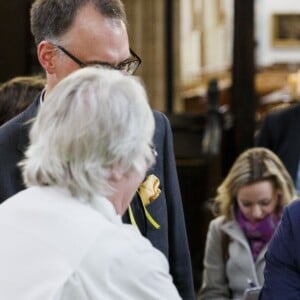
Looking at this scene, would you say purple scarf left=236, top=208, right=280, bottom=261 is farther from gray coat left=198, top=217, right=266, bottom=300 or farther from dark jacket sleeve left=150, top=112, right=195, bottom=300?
dark jacket sleeve left=150, top=112, right=195, bottom=300

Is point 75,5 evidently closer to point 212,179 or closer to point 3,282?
point 3,282

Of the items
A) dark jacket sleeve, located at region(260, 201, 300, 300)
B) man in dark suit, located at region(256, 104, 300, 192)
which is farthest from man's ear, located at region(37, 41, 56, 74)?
man in dark suit, located at region(256, 104, 300, 192)

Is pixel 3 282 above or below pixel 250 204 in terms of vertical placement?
above

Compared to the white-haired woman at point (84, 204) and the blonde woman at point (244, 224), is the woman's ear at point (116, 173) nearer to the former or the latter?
the white-haired woman at point (84, 204)

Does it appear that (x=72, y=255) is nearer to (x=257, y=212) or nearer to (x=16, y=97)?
(x=16, y=97)

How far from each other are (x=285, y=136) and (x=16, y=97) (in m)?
2.25

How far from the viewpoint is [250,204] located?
207 inches

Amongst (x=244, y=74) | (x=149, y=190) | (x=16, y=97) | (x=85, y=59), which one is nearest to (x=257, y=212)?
(x=16, y=97)

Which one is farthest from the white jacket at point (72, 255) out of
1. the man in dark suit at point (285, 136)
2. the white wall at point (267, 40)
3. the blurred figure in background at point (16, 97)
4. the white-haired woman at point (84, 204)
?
the white wall at point (267, 40)

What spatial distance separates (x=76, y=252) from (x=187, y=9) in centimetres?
627

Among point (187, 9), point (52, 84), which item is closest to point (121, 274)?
point (52, 84)

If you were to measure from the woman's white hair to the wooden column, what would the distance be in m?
5.33

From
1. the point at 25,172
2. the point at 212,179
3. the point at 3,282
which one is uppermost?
the point at 25,172

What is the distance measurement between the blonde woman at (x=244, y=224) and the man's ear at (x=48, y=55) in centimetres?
214
